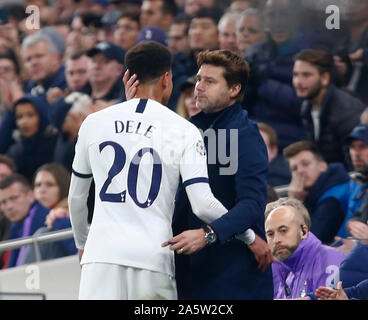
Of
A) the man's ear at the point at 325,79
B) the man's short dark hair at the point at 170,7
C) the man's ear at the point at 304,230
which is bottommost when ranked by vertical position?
the man's ear at the point at 304,230

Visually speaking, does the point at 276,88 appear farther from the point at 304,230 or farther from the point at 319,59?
the point at 304,230

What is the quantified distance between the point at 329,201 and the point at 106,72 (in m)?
2.78

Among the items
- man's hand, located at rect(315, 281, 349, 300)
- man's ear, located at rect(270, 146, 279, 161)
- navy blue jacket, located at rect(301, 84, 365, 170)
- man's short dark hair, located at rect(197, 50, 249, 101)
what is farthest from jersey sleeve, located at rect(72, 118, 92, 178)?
navy blue jacket, located at rect(301, 84, 365, 170)

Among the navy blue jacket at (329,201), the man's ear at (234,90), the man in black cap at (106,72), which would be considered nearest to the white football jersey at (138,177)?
the man's ear at (234,90)

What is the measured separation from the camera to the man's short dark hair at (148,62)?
178 inches

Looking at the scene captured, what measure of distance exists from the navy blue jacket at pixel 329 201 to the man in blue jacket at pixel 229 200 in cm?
191

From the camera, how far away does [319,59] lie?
7.12 m

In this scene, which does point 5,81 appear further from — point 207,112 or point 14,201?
point 207,112

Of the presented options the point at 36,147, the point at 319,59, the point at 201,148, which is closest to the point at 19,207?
the point at 36,147

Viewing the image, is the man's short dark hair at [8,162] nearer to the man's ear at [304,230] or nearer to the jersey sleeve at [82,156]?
the man's ear at [304,230]

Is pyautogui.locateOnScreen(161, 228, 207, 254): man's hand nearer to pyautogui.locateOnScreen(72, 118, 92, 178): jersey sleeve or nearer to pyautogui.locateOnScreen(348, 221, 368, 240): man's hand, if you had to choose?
pyautogui.locateOnScreen(72, 118, 92, 178): jersey sleeve

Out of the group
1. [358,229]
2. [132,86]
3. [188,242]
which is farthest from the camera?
[358,229]

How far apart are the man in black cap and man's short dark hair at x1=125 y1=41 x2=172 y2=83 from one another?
3882 millimetres

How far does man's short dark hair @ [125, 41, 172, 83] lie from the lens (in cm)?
453
